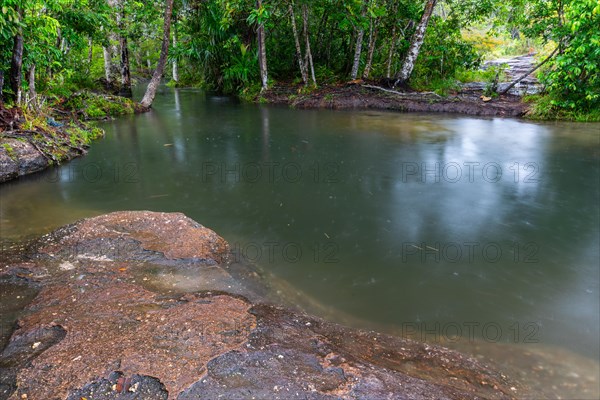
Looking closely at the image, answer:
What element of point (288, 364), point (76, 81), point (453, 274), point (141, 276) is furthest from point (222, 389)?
point (76, 81)

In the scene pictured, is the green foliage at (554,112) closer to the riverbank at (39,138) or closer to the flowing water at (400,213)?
the flowing water at (400,213)

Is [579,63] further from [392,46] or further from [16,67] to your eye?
[16,67]

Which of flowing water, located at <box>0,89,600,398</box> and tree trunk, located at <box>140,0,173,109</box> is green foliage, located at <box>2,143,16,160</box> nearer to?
flowing water, located at <box>0,89,600,398</box>

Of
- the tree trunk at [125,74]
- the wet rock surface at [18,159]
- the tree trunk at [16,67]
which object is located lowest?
the wet rock surface at [18,159]

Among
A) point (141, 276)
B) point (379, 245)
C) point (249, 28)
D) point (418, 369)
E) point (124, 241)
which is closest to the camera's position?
point (418, 369)

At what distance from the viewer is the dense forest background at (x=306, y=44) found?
887 cm

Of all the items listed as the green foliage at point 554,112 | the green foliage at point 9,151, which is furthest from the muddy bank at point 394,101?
the green foliage at point 9,151

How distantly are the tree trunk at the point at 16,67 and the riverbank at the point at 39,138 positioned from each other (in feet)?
1.15

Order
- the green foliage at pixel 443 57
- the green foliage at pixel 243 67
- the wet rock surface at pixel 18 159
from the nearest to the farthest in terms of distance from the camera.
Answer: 1. the wet rock surface at pixel 18 159
2. the green foliage at pixel 443 57
3. the green foliage at pixel 243 67

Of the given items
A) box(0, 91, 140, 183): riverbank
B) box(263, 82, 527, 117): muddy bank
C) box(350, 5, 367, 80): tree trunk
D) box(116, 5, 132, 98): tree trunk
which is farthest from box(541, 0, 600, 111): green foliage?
box(116, 5, 132, 98): tree trunk

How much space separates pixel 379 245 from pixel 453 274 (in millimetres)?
773

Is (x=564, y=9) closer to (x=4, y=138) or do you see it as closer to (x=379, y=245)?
(x=379, y=245)

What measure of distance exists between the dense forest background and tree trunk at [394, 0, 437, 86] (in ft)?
0.11

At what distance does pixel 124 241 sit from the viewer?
354cm
